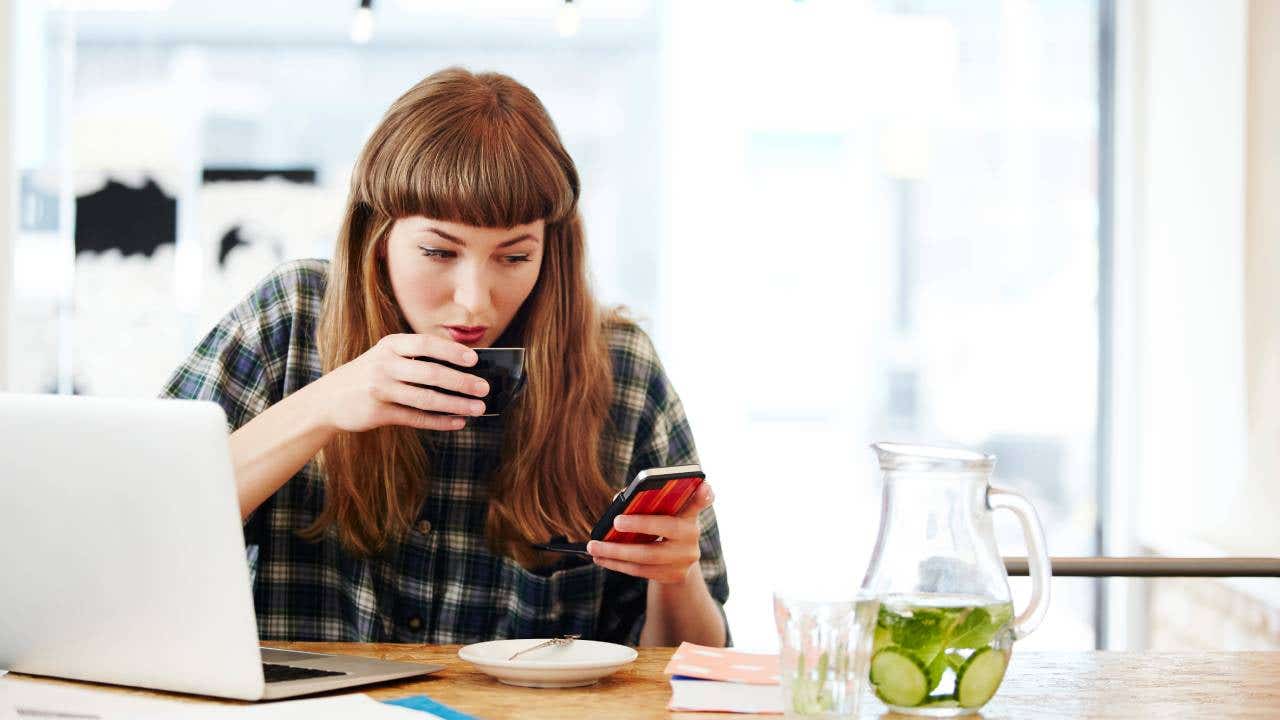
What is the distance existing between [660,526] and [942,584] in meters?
0.41

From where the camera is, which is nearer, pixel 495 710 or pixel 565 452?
pixel 495 710

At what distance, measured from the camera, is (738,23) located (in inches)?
152

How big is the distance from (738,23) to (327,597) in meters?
2.60

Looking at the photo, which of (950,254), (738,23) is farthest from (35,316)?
(950,254)

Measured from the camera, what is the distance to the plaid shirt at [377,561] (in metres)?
1.75

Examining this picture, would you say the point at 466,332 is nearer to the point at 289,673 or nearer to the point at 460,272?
the point at 460,272

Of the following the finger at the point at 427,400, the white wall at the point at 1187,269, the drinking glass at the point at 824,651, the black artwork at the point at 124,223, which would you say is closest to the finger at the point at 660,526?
the finger at the point at 427,400

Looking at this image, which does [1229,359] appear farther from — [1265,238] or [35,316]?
[35,316]

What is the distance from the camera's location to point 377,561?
5.77ft

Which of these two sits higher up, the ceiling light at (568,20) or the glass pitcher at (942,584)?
the ceiling light at (568,20)

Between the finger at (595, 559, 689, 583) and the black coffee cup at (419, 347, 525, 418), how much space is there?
22 cm

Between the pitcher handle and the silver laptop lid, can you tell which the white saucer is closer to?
the silver laptop lid

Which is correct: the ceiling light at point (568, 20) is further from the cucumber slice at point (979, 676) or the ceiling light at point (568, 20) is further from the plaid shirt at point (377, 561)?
the cucumber slice at point (979, 676)

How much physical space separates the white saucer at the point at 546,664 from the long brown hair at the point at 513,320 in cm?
48
